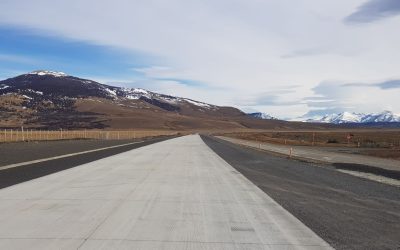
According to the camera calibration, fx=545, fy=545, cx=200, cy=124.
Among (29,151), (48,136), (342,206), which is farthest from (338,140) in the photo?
(342,206)

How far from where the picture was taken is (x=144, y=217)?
10117 millimetres

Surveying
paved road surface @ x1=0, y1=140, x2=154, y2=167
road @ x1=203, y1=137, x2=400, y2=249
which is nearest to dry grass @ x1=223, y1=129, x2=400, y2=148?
paved road surface @ x1=0, y1=140, x2=154, y2=167

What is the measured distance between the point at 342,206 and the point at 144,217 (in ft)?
16.9

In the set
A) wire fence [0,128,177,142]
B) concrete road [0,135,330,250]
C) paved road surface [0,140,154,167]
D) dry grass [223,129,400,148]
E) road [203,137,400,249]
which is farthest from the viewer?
dry grass [223,129,400,148]

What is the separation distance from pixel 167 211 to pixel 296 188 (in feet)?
22.4

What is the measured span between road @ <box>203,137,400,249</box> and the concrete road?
45cm

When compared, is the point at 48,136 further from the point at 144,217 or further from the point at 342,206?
the point at 144,217

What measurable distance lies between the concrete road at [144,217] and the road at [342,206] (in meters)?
0.45

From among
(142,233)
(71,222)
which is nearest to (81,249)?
(142,233)

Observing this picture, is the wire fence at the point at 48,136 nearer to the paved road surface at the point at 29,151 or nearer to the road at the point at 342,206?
the paved road surface at the point at 29,151

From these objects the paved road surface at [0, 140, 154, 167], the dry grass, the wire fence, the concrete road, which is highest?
the wire fence

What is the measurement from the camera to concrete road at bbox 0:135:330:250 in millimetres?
7980

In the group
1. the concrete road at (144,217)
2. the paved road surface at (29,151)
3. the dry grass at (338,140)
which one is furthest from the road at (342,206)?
the dry grass at (338,140)

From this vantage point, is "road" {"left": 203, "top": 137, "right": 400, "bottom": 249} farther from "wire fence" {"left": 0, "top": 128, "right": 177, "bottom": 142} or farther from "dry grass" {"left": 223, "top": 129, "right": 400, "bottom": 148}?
"dry grass" {"left": 223, "top": 129, "right": 400, "bottom": 148}
